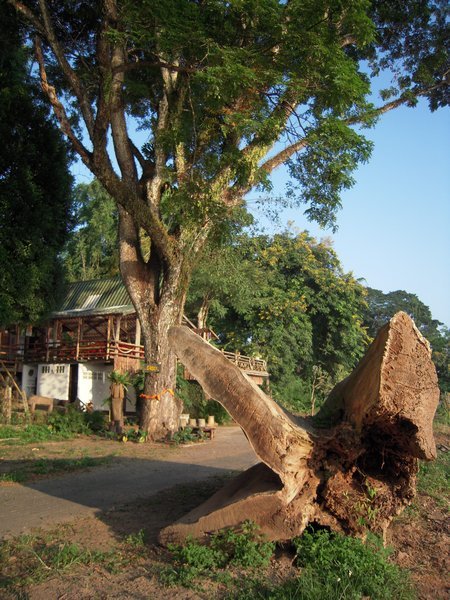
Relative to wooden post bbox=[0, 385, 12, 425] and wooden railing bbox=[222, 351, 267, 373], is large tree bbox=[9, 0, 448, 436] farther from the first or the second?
wooden railing bbox=[222, 351, 267, 373]

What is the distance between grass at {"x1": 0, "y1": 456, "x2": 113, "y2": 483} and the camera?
28.1ft

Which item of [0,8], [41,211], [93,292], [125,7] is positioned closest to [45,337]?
[93,292]

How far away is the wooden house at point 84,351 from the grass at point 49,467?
12.7 metres

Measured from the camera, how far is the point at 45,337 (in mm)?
26688

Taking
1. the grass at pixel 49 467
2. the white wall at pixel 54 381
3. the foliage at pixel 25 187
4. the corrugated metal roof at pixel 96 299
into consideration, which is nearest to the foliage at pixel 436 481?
the grass at pixel 49 467

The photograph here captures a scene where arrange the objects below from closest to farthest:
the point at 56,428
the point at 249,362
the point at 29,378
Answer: the point at 56,428
the point at 249,362
the point at 29,378

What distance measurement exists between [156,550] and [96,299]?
22.9m

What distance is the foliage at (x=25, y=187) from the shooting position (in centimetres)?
1516

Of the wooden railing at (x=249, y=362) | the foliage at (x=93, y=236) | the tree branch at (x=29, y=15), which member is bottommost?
the wooden railing at (x=249, y=362)

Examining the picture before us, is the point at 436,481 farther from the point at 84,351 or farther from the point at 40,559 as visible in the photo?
the point at 84,351

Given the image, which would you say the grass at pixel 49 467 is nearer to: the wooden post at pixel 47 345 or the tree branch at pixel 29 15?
the tree branch at pixel 29 15

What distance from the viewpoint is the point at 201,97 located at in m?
12.1

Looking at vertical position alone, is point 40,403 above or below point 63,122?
below

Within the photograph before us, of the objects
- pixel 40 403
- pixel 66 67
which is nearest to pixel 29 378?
pixel 40 403
